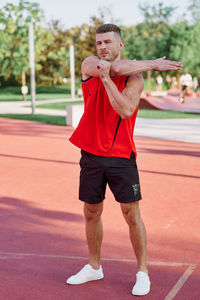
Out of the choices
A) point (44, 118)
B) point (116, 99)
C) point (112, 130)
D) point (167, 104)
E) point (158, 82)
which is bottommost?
point (158, 82)

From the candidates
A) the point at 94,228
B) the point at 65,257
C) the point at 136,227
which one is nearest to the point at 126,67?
the point at 136,227

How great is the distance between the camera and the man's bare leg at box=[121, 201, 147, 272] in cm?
355

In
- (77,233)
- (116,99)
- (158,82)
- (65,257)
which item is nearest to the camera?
(116,99)

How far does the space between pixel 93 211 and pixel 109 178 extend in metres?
0.34

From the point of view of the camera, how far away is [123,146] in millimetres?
3521

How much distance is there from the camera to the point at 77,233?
507 cm

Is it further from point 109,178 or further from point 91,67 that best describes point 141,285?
point 91,67

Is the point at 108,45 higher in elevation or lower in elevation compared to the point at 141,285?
higher

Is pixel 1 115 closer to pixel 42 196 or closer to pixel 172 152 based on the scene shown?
pixel 172 152

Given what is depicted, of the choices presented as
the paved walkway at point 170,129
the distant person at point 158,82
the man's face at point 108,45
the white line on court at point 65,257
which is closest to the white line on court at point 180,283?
the white line on court at point 65,257

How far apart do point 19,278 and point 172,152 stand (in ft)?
24.1

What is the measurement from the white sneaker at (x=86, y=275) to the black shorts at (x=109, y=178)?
1.94ft

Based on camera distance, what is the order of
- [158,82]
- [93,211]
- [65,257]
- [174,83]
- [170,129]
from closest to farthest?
[93,211], [65,257], [170,129], [158,82], [174,83]

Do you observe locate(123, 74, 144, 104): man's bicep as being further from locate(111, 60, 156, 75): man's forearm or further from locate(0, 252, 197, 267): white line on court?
locate(0, 252, 197, 267): white line on court
